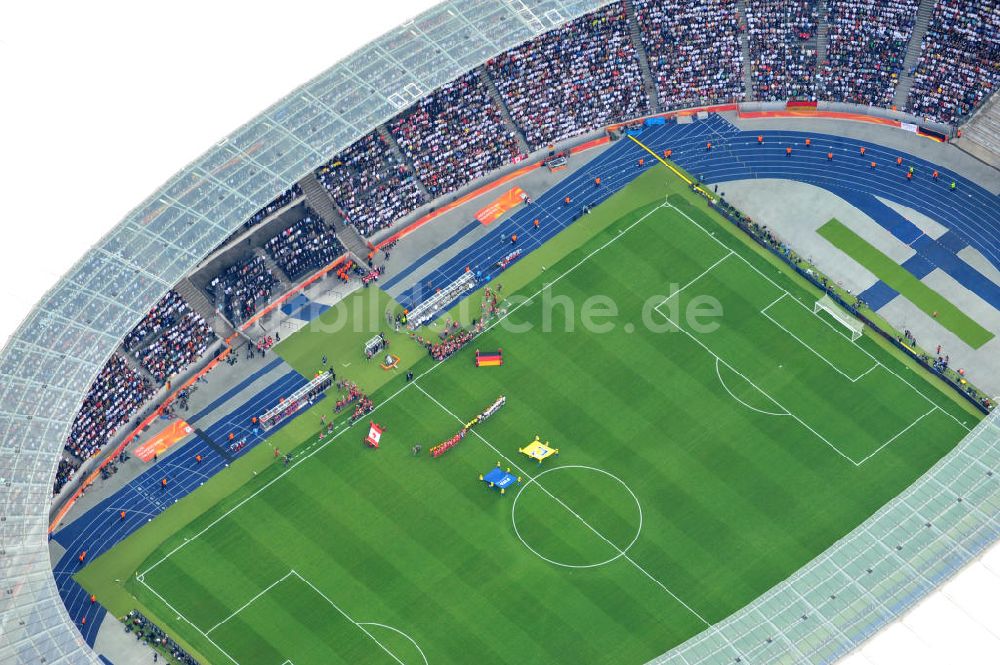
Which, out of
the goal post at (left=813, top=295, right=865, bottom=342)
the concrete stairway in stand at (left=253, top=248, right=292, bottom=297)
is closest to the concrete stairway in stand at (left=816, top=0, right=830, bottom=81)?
the goal post at (left=813, top=295, right=865, bottom=342)

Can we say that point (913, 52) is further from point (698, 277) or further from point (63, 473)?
point (63, 473)

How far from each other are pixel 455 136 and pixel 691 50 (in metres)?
23.7

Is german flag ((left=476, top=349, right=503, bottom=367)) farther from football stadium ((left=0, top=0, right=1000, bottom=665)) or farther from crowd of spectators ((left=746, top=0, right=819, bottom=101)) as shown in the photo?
crowd of spectators ((left=746, top=0, right=819, bottom=101))

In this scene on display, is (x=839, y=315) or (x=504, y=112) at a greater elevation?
(x=504, y=112)

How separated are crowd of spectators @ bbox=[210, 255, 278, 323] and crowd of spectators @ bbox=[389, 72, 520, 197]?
55.5ft

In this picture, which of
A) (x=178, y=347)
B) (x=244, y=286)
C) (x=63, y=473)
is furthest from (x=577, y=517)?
(x=63, y=473)

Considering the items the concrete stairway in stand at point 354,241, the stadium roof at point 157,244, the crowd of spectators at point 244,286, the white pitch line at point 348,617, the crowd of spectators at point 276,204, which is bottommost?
the white pitch line at point 348,617

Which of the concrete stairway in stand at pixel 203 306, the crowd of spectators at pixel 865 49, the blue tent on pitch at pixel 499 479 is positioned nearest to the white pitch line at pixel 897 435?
the blue tent on pitch at pixel 499 479

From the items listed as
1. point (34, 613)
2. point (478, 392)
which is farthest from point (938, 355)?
point (34, 613)

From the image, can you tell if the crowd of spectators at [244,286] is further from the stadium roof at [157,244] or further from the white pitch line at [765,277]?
the white pitch line at [765,277]

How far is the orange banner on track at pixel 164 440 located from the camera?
160500mm

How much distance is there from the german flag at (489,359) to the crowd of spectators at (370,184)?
54.6 ft

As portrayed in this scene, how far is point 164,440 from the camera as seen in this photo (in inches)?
6344

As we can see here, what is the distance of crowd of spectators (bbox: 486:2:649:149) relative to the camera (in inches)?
7023
